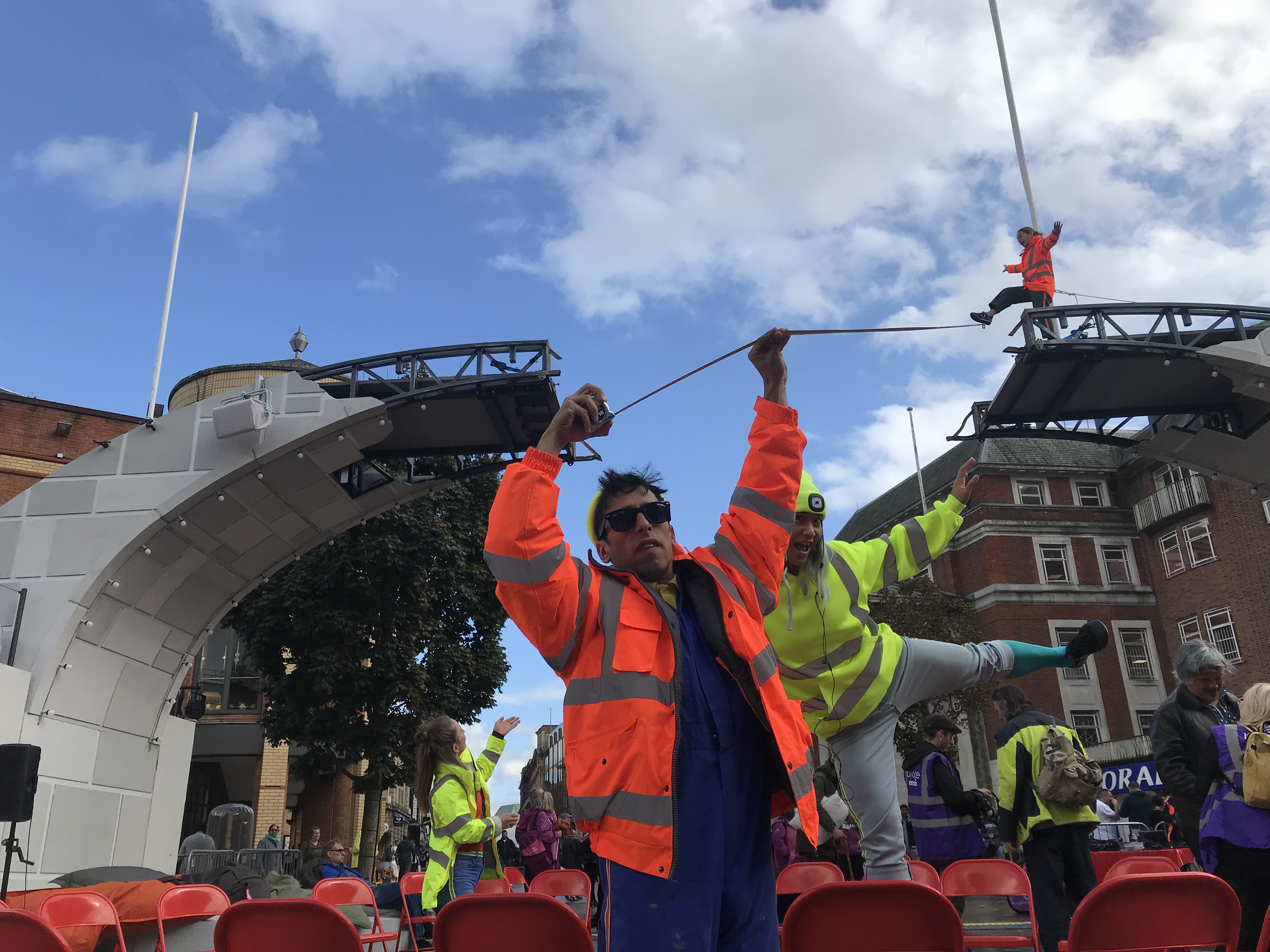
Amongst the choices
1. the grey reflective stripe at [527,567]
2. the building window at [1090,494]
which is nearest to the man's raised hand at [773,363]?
the grey reflective stripe at [527,567]

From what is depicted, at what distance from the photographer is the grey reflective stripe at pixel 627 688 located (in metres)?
2.38

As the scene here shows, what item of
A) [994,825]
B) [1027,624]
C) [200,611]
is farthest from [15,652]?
[1027,624]

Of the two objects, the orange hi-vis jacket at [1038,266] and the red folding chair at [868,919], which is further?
the orange hi-vis jacket at [1038,266]

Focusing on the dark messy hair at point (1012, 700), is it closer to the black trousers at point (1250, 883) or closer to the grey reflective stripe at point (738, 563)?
the black trousers at point (1250, 883)

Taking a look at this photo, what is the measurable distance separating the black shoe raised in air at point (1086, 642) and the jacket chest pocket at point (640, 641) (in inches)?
98.6

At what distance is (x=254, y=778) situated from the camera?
89.0 ft

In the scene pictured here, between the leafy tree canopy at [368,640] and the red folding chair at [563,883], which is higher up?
the leafy tree canopy at [368,640]

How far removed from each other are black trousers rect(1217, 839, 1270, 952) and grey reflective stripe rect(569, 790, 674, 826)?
3.40 metres

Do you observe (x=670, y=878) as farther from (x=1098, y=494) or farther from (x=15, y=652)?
(x=1098, y=494)

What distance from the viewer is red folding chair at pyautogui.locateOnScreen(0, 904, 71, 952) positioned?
10.2 feet

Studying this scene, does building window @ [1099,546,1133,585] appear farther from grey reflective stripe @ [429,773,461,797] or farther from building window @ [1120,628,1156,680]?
grey reflective stripe @ [429,773,461,797]

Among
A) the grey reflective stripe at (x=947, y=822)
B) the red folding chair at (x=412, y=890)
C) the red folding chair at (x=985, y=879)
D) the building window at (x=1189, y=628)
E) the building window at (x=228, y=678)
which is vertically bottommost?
the red folding chair at (x=412, y=890)

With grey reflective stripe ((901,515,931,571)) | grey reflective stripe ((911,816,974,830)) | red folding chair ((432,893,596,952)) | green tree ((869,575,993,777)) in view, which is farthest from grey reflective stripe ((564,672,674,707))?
green tree ((869,575,993,777))

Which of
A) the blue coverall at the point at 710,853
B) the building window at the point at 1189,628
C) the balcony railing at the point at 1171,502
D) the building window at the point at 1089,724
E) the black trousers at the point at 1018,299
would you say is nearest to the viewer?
the blue coverall at the point at 710,853
